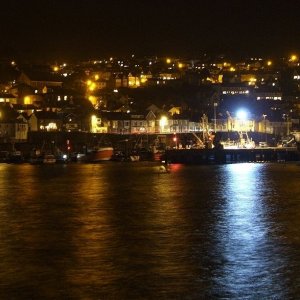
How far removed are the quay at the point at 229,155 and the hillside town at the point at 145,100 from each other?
6.16 meters

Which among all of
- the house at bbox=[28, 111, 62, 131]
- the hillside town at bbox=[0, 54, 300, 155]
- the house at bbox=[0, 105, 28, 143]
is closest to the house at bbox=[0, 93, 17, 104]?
the hillside town at bbox=[0, 54, 300, 155]

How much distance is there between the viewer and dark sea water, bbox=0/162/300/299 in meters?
13.9

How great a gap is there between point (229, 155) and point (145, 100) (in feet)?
79.3

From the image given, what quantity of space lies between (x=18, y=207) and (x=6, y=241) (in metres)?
8.74

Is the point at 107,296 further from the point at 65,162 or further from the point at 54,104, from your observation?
the point at 54,104

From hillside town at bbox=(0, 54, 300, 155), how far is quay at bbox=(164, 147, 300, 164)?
616 centimetres

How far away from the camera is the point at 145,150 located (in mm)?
70188

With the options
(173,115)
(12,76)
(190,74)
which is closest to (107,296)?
(173,115)

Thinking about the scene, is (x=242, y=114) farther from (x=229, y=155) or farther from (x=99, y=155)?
(x=99, y=155)

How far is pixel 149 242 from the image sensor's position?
19.0m

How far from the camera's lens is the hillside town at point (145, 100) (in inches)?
2889

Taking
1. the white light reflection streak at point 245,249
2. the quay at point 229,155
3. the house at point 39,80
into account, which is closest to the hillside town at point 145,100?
the house at point 39,80

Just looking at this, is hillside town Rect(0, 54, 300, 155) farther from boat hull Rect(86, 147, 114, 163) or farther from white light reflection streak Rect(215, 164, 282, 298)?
white light reflection streak Rect(215, 164, 282, 298)

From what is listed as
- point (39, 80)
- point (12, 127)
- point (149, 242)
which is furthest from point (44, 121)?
point (149, 242)
